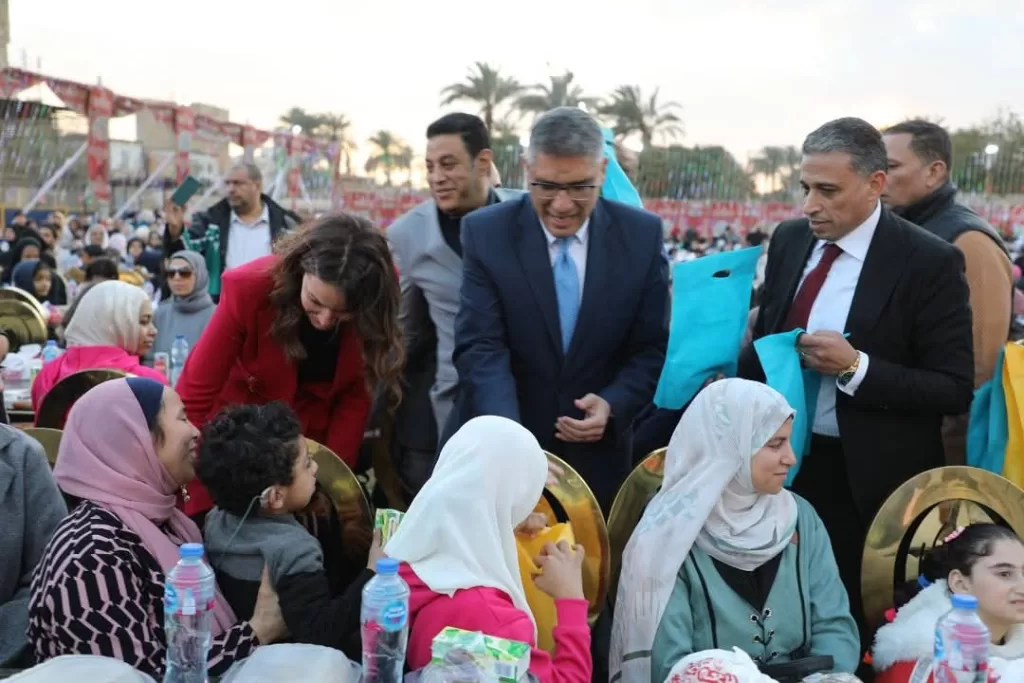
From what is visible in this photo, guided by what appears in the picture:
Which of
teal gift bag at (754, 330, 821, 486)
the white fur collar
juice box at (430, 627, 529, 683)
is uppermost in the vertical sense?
teal gift bag at (754, 330, 821, 486)

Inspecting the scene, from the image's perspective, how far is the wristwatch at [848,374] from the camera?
2.66 metres

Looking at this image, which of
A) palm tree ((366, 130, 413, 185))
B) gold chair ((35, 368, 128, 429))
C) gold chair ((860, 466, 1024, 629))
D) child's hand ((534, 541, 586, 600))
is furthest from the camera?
palm tree ((366, 130, 413, 185))

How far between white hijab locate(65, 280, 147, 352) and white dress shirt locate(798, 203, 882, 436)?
302 centimetres

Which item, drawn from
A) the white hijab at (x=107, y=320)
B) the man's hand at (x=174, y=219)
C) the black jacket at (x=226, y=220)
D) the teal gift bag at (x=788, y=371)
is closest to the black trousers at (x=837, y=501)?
the teal gift bag at (x=788, y=371)

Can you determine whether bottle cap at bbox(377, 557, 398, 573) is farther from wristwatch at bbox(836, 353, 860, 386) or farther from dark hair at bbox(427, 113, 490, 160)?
dark hair at bbox(427, 113, 490, 160)

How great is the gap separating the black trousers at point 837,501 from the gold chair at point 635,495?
1.85 ft

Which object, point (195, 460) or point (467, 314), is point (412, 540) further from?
point (467, 314)

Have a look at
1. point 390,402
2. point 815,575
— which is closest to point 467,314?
point 390,402

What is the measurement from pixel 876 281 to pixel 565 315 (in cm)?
93

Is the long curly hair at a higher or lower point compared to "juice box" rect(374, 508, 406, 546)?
higher

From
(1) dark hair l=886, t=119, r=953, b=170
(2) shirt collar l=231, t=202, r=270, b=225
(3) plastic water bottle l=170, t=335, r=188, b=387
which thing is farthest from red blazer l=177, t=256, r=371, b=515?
(2) shirt collar l=231, t=202, r=270, b=225

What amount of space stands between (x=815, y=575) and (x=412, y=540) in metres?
1.12

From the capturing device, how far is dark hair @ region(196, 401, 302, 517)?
2.24m

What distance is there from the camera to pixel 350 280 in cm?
273
